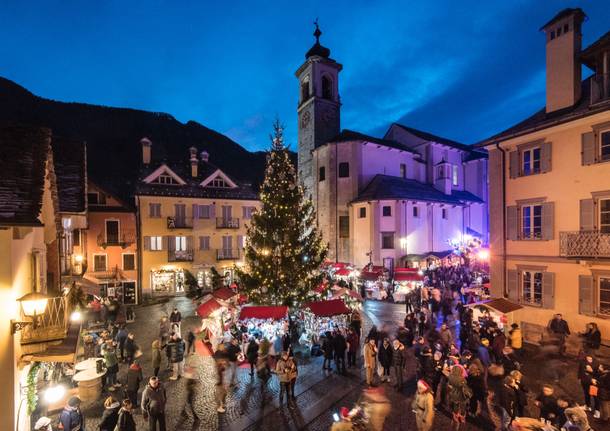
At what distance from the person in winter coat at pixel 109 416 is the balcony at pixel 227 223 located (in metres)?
24.1

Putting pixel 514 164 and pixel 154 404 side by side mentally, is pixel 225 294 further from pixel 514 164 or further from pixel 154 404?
pixel 514 164

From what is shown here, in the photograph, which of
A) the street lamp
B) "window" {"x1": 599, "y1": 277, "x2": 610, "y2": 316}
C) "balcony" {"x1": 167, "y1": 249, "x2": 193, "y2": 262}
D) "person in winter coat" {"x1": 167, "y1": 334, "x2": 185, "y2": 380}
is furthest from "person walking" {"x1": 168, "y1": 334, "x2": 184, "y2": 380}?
"balcony" {"x1": 167, "y1": 249, "x2": 193, "y2": 262}

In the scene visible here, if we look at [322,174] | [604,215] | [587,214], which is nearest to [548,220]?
[587,214]

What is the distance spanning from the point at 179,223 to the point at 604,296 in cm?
2898

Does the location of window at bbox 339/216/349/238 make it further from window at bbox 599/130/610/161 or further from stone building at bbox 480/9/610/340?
window at bbox 599/130/610/161

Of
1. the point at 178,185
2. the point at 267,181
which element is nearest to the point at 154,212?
the point at 178,185

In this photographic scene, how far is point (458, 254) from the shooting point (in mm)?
38188

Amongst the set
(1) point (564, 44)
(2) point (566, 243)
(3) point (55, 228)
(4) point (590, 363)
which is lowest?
(4) point (590, 363)

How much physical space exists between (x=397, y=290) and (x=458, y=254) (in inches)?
618

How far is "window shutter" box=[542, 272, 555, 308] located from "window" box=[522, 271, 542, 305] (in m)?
0.37

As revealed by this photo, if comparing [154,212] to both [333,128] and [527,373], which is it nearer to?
[333,128]

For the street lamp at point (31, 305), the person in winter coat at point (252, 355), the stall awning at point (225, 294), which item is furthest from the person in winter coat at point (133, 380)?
the stall awning at point (225, 294)

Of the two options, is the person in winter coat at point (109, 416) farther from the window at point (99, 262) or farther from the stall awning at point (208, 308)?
the window at point (99, 262)

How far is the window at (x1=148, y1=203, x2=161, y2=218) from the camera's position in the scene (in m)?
28.8
